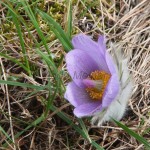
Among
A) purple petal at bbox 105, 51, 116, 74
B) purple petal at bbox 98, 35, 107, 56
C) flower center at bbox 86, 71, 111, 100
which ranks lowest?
flower center at bbox 86, 71, 111, 100

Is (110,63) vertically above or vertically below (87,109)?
above

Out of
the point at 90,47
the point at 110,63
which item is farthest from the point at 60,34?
the point at 110,63

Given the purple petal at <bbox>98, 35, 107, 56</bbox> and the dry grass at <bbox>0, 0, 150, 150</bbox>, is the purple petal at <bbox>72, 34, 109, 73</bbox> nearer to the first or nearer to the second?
the purple petal at <bbox>98, 35, 107, 56</bbox>

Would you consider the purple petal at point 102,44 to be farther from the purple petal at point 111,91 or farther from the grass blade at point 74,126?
the grass blade at point 74,126

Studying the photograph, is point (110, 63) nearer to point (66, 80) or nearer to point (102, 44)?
point (102, 44)

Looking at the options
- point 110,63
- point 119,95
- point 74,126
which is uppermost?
point 110,63

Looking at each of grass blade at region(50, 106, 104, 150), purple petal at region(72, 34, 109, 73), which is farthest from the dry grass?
purple petal at region(72, 34, 109, 73)
